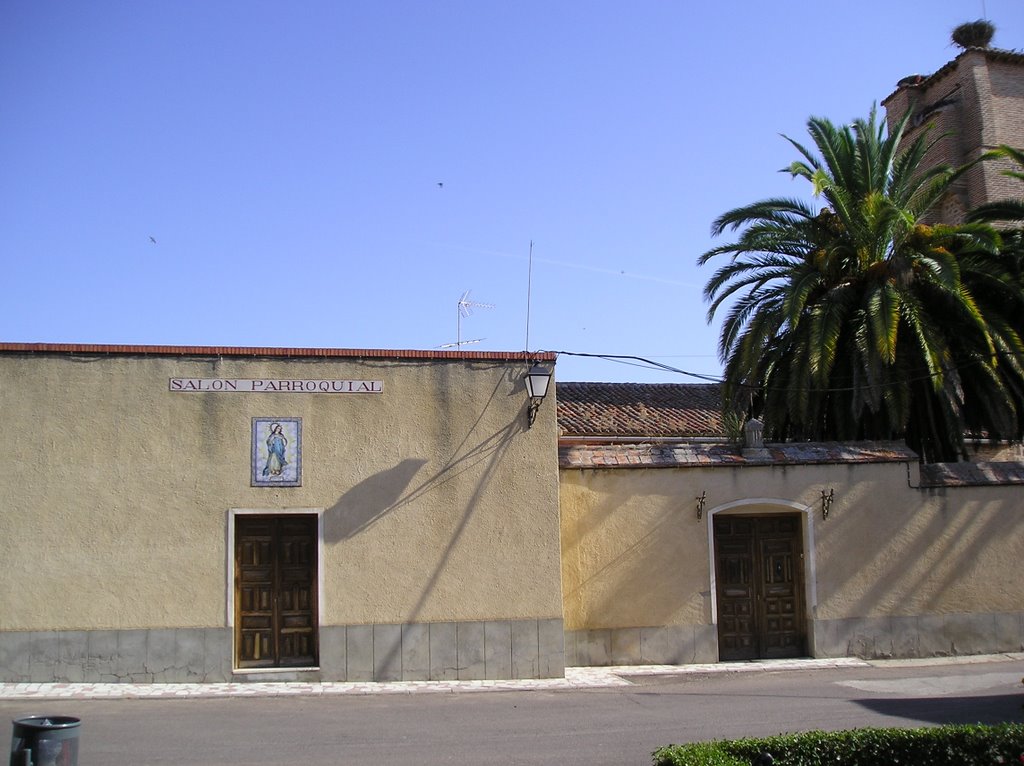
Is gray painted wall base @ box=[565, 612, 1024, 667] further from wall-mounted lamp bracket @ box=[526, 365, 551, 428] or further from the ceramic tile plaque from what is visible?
the ceramic tile plaque

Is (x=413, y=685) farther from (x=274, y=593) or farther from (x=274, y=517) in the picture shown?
(x=274, y=517)

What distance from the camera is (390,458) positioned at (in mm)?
14180

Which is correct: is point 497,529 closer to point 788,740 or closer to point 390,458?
point 390,458

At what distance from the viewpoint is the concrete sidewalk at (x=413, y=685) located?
12.6 metres

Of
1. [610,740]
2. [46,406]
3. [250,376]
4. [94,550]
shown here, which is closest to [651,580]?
[610,740]

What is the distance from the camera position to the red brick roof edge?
44.8 feet

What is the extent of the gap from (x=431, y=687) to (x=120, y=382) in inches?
232

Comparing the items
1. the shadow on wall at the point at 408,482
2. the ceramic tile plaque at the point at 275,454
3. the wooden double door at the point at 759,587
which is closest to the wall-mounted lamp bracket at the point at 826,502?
the wooden double door at the point at 759,587

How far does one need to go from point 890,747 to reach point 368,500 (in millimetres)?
7888

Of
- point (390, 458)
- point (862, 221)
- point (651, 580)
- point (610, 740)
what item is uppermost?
point (862, 221)

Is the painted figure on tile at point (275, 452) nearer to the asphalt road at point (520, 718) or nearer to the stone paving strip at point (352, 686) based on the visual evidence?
the stone paving strip at point (352, 686)

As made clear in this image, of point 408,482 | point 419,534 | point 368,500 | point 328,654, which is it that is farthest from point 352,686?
point 408,482

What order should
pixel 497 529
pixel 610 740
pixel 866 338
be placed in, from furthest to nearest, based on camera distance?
1. pixel 866 338
2. pixel 497 529
3. pixel 610 740

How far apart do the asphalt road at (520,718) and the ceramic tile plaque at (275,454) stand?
2915 millimetres
